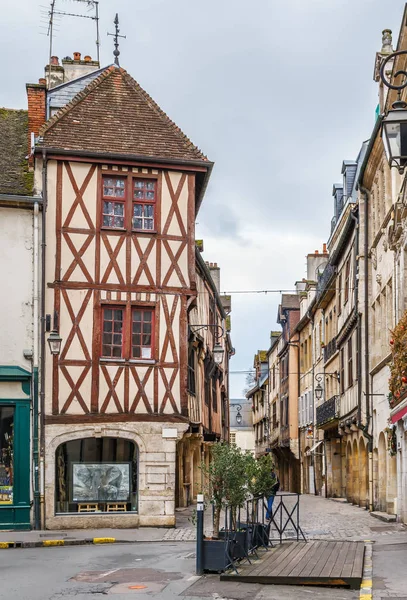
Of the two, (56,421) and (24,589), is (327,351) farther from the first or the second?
(24,589)

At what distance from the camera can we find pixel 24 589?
10.4 metres

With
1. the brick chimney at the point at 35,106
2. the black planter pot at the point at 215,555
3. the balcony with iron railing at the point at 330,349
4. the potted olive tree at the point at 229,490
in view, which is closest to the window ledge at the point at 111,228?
the brick chimney at the point at 35,106

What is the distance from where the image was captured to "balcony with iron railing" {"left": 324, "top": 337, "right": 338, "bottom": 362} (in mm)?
34338

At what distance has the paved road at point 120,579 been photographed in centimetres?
984

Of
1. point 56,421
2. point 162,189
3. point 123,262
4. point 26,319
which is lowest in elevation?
point 56,421

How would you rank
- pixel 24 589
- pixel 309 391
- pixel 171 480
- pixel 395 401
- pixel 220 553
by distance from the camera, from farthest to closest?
pixel 309 391 → pixel 171 480 → pixel 395 401 → pixel 220 553 → pixel 24 589

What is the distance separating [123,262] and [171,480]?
198 inches

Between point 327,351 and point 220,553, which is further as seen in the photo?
point 327,351

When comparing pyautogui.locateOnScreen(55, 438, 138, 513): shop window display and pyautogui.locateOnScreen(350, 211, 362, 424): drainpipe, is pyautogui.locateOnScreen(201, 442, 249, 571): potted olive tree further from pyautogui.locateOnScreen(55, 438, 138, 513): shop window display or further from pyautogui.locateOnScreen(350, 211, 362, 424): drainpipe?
pyautogui.locateOnScreen(350, 211, 362, 424): drainpipe

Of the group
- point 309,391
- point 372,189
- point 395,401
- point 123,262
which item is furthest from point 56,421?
point 309,391

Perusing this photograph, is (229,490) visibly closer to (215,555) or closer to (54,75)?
(215,555)

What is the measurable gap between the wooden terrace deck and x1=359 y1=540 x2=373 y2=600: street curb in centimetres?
9

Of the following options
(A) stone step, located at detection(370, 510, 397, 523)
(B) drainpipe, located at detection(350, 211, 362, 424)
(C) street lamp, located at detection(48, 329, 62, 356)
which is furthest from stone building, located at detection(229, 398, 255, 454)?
(C) street lamp, located at detection(48, 329, 62, 356)

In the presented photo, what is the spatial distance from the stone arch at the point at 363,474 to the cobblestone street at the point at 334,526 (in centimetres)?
85
